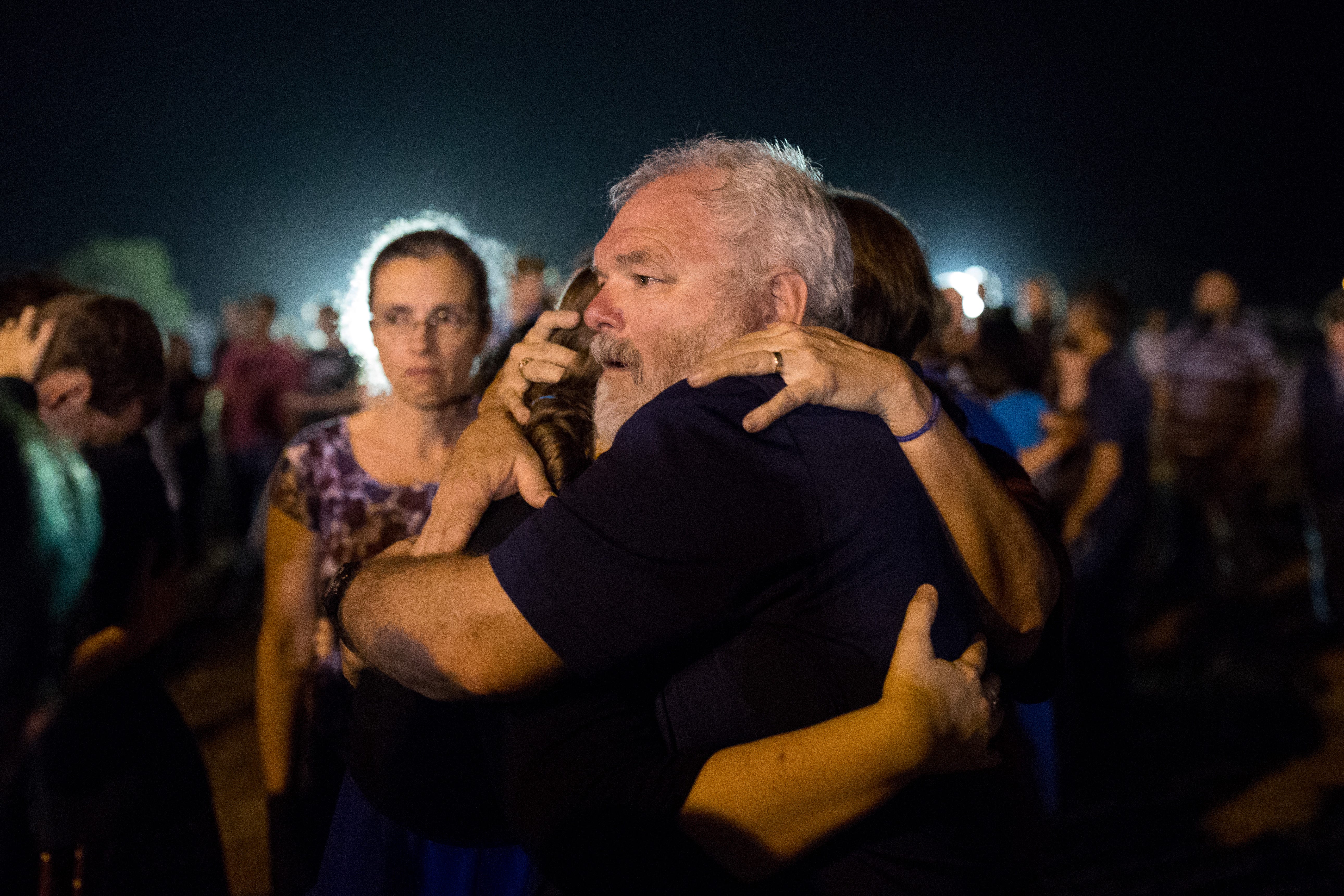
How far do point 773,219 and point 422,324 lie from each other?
3.77ft

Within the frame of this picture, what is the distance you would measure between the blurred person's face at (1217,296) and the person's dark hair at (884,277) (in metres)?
5.44

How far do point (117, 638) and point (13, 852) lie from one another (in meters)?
1.17

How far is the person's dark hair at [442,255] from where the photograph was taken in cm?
225

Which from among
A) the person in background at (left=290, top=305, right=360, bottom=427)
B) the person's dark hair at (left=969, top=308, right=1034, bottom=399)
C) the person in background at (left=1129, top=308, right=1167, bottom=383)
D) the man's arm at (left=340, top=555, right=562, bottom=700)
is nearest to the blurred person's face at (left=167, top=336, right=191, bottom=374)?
the person in background at (left=290, top=305, right=360, bottom=427)

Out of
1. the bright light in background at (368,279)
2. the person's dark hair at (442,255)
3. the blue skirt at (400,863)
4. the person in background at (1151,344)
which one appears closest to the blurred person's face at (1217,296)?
the person in background at (1151,344)

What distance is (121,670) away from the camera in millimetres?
1781

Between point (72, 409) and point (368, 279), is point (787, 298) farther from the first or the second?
point (72, 409)

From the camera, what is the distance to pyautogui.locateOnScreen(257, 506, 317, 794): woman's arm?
2.14 metres

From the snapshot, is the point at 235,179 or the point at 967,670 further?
the point at 235,179

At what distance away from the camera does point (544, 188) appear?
108 inches

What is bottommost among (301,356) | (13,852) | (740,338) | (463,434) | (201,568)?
(201,568)

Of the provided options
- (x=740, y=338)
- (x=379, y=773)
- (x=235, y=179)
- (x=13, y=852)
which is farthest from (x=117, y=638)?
(x=235, y=179)

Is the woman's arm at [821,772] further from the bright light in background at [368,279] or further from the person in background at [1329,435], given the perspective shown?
the person in background at [1329,435]

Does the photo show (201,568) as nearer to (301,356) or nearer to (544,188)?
(301,356)
